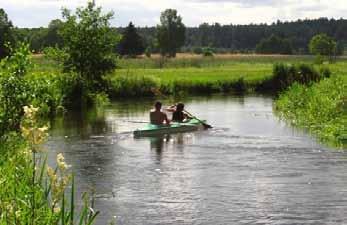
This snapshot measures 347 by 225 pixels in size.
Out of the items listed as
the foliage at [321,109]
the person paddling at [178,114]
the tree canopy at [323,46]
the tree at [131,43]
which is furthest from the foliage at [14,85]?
the tree canopy at [323,46]

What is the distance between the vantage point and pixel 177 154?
19.2 metres

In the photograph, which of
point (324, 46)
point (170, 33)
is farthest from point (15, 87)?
point (170, 33)

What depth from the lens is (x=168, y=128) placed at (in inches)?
937

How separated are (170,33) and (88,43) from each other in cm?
8724

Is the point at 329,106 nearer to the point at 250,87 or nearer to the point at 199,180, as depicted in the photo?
the point at 199,180

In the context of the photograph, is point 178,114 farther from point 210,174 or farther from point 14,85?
point 210,174

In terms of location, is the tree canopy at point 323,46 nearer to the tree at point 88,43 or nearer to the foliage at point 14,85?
the tree at point 88,43

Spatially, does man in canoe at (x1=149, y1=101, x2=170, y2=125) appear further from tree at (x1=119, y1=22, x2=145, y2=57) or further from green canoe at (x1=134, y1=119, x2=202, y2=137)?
tree at (x1=119, y1=22, x2=145, y2=57)

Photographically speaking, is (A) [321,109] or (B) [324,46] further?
(B) [324,46]

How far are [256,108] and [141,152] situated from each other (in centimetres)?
1591

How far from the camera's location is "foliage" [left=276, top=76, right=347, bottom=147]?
22625 mm

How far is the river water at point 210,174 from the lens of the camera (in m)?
11.9

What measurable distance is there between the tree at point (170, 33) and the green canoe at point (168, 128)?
92765 mm

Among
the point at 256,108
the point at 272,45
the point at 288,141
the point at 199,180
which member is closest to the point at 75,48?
the point at 256,108
